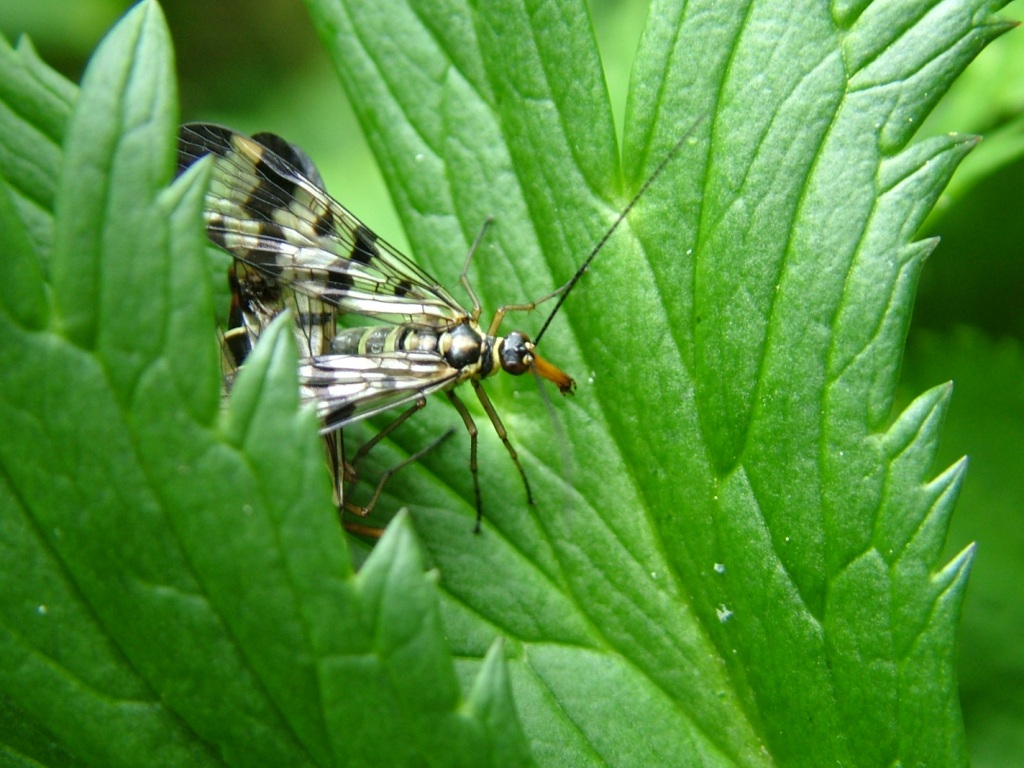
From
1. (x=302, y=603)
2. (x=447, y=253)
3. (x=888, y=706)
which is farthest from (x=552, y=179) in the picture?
(x=888, y=706)

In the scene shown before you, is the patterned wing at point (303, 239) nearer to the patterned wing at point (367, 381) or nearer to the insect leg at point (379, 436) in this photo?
the patterned wing at point (367, 381)

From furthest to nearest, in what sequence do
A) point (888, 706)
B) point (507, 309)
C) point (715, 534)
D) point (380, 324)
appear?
1. point (380, 324)
2. point (507, 309)
3. point (715, 534)
4. point (888, 706)

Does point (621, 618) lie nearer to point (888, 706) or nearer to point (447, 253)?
point (888, 706)

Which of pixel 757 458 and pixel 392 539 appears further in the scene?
pixel 757 458

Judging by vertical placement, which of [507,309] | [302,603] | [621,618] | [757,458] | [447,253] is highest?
[447,253]

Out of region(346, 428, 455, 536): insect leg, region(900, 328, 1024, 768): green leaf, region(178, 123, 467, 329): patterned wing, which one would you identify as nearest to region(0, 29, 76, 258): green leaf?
region(178, 123, 467, 329): patterned wing

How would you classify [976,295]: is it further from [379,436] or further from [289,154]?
[289,154]

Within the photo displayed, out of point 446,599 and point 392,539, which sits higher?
point 392,539
